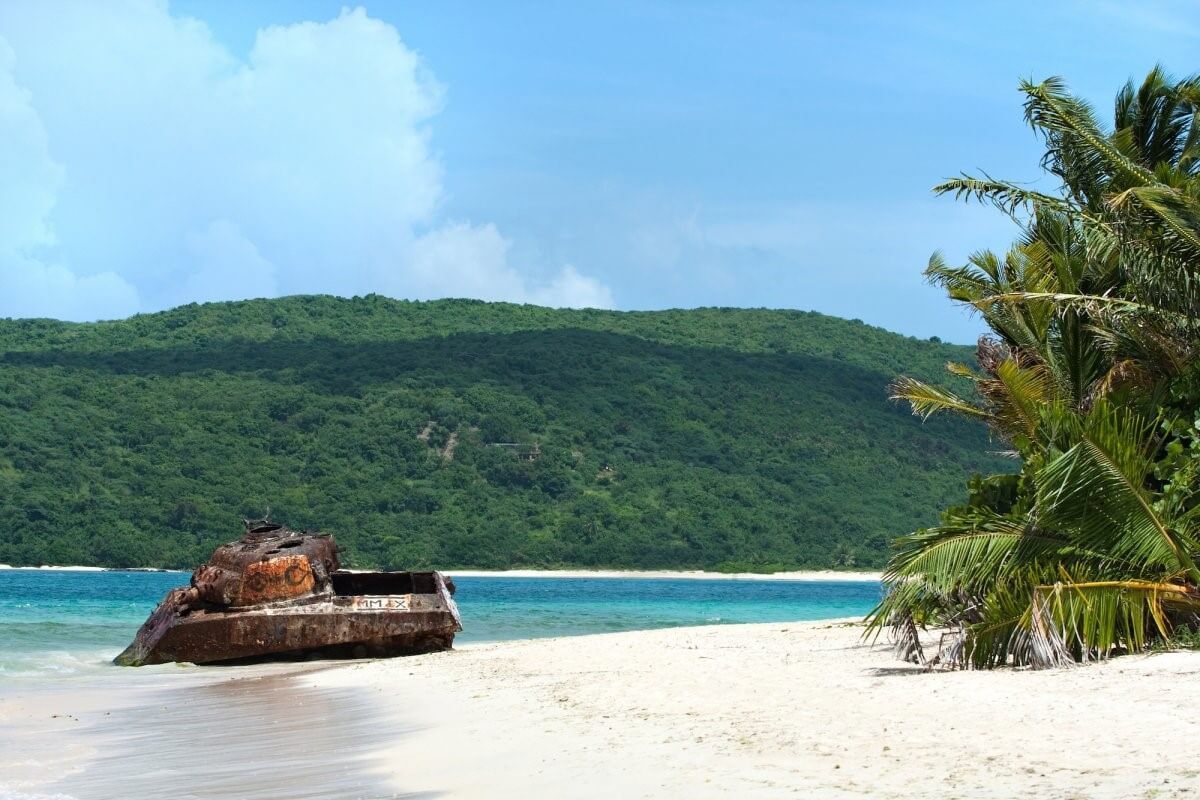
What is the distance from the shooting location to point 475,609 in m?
40.3

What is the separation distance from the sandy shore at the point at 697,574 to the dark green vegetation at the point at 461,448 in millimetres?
1119

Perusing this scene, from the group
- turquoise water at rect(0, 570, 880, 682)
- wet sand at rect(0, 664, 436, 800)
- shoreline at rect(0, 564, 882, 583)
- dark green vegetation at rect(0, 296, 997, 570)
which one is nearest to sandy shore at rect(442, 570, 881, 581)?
shoreline at rect(0, 564, 882, 583)

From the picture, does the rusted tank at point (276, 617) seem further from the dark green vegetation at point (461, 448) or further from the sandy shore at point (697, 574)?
the sandy shore at point (697, 574)

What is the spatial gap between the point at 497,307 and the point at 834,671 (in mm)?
116362

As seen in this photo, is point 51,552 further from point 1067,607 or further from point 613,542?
point 1067,607

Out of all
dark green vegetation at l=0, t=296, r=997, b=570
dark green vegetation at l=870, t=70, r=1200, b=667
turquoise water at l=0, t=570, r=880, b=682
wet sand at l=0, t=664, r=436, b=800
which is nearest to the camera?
wet sand at l=0, t=664, r=436, b=800

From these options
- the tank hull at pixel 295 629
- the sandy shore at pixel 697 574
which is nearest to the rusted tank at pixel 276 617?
the tank hull at pixel 295 629

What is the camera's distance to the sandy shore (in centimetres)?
7788

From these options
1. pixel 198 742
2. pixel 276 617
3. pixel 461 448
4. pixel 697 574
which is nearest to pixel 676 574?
pixel 697 574

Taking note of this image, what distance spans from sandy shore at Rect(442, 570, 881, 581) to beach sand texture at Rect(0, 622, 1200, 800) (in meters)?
62.9

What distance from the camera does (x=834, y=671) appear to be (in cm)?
1302

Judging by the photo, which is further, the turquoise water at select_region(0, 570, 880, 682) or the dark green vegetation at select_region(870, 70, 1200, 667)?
the turquoise water at select_region(0, 570, 880, 682)

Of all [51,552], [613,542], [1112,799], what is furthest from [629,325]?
[1112,799]

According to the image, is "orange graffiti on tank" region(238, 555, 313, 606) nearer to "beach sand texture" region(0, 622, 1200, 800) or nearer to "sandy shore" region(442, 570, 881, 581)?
"beach sand texture" region(0, 622, 1200, 800)
